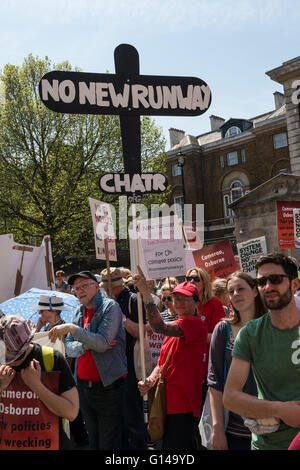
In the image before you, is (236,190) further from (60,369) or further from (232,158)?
(60,369)

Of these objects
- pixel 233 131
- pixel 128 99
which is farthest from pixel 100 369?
pixel 233 131

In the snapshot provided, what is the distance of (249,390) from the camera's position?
116 inches

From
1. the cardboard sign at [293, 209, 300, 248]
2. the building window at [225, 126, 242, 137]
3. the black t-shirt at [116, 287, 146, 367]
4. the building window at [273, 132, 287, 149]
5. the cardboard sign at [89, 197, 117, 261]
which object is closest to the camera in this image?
the black t-shirt at [116, 287, 146, 367]

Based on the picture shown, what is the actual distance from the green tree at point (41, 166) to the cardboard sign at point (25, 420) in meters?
18.0

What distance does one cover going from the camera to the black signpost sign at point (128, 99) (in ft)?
15.6

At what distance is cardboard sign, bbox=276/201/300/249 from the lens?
8750mm

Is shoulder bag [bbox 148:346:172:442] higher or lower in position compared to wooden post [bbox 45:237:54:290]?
lower

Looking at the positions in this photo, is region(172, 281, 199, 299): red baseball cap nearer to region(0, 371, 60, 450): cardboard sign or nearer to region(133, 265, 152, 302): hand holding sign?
region(133, 265, 152, 302): hand holding sign

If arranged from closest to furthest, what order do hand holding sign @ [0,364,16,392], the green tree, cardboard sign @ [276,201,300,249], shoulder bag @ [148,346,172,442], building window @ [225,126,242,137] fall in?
1. hand holding sign @ [0,364,16,392]
2. shoulder bag @ [148,346,172,442]
3. cardboard sign @ [276,201,300,249]
4. the green tree
5. building window @ [225,126,242,137]

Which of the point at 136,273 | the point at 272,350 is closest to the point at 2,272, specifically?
the point at 136,273

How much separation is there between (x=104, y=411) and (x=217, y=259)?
4154 mm

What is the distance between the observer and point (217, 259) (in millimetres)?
7688

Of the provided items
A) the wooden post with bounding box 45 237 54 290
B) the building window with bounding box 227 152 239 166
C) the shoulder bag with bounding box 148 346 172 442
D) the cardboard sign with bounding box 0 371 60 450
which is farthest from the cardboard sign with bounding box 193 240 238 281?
Result: the building window with bounding box 227 152 239 166
